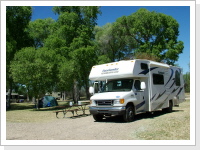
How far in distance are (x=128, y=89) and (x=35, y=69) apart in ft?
41.1

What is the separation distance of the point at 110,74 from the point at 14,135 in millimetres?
5329

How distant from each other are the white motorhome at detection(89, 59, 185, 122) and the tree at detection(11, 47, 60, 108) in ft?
32.8

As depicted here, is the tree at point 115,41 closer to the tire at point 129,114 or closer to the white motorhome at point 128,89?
the white motorhome at point 128,89

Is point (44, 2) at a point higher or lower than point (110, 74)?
higher

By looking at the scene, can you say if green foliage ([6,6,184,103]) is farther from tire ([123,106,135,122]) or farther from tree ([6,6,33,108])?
tire ([123,106,135,122])

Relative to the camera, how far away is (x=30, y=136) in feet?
26.5

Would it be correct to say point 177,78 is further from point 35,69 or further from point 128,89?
point 35,69

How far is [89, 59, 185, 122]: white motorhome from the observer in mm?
10172

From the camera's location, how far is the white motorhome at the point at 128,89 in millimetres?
10172

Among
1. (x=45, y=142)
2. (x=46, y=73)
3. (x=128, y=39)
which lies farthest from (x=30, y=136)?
(x=128, y=39)

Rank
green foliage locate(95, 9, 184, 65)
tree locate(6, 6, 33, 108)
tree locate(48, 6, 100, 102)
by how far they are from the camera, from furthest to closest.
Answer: green foliage locate(95, 9, 184, 65), tree locate(48, 6, 100, 102), tree locate(6, 6, 33, 108)

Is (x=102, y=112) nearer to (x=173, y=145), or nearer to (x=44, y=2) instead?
(x=173, y=145)

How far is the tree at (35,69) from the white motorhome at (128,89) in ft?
32.8

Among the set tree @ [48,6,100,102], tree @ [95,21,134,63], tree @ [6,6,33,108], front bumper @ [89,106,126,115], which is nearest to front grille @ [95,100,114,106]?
front bumper @ [89,106,126,115]
